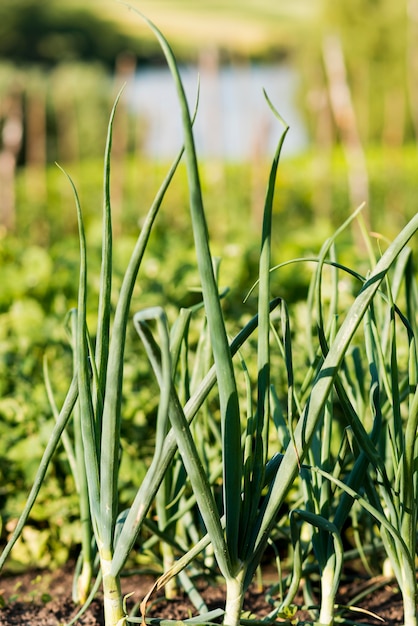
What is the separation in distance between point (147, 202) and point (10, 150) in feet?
5.71

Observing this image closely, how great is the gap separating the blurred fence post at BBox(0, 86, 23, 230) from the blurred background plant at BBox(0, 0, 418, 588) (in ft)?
0.07

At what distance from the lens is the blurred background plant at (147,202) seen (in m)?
1.75

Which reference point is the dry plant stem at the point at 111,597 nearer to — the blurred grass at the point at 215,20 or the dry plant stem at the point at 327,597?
the dry plant stem at the point at 327,597

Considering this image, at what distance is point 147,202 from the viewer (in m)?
7.04

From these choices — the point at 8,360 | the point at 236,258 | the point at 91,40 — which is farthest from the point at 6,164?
the point at 91,40

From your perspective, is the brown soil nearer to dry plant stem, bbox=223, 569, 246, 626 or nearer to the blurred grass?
dry plant stem, bbox=223, 569, 246, 626

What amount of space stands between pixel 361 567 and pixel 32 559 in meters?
0.71

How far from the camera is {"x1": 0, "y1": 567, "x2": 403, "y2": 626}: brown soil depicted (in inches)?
49.6

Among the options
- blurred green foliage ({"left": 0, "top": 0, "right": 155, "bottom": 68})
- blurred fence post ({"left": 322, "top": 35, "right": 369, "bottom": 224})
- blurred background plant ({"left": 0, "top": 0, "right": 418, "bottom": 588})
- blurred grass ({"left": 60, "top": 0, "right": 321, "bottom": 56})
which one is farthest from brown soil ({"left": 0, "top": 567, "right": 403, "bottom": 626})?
blurred grass ({"left": 60, "top": 0, "right": 321, "bottom": 56})

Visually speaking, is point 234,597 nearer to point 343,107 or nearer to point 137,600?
point 137,600

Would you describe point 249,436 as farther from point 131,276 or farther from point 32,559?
point 32,559

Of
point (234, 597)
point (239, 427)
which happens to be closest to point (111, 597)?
point (234, 597)

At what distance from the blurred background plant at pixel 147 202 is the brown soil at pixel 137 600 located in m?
0.12

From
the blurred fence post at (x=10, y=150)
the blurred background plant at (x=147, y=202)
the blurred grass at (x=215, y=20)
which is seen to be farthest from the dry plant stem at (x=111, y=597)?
the blurred grass at (x=215, y=20)
